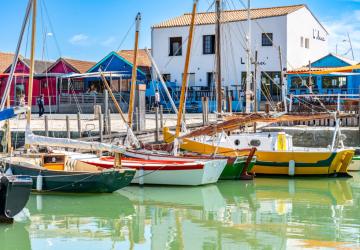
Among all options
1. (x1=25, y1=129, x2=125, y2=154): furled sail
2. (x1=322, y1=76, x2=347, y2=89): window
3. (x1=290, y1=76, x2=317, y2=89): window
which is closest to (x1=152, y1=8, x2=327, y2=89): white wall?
(x1=290, y1=76, x2=317, y2=89): window

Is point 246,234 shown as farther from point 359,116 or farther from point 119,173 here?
point 359,116

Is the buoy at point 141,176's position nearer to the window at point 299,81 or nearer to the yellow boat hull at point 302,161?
the yellow boat hull at point 302,161

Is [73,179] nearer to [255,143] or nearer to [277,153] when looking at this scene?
[277,153]

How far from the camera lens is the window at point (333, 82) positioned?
49.6 meters

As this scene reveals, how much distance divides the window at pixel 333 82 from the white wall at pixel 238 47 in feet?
10.9

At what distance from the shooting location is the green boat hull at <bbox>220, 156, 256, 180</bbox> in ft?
84.9

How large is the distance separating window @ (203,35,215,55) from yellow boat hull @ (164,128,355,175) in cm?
2725

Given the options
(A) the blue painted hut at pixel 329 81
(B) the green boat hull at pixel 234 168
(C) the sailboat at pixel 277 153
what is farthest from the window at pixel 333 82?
(B) the green boat hull at pixel 234 168

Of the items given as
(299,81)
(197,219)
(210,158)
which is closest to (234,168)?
(210,158)

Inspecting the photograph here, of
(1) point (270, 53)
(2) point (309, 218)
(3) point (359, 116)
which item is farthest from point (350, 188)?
(1) point (270, 53)

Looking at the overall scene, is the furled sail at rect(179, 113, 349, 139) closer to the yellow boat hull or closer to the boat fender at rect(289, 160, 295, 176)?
the yellow boat hull

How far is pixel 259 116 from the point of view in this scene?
26812 millimetres

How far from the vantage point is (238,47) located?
52.8 metres

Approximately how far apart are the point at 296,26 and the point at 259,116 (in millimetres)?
27974
